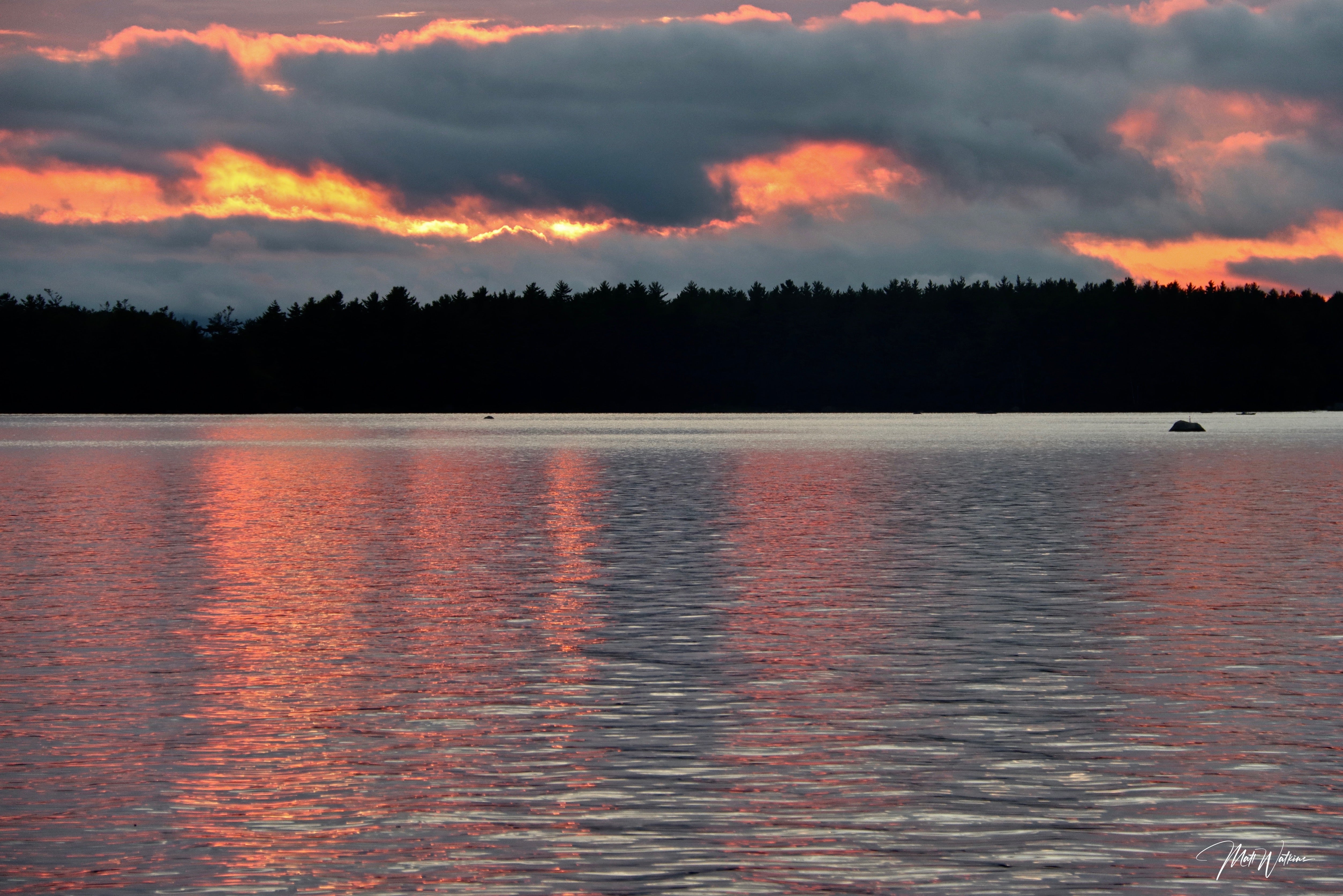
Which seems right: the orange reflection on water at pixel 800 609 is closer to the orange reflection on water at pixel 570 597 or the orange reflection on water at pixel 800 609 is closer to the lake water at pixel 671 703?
the lake water at pixel 671 703

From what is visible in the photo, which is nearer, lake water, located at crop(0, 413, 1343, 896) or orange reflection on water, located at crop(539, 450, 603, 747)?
lake water, located at crop(0, 413, 1343, 896)

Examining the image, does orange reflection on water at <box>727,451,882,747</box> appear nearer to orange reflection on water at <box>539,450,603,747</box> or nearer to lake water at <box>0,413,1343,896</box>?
lake water at <box>0,413,1343,896</box>

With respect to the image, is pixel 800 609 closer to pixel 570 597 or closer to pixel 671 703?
pixel 570 597

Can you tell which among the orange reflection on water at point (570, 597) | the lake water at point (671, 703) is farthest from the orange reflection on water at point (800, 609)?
the orange reflection on water at point (570, 597)

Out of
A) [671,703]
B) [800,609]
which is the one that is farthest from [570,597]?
[671,703]

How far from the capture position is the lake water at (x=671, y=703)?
10.9 metres

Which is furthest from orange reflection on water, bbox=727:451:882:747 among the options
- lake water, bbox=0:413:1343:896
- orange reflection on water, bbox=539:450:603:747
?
orange reflection on water, bbox=539:450:603:747

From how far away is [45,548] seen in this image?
111 ft

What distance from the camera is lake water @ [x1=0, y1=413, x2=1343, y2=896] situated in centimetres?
1094

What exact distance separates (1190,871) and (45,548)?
29.2 meters

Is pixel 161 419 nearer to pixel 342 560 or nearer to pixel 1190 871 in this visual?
pixel 342 560

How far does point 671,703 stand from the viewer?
1633cm

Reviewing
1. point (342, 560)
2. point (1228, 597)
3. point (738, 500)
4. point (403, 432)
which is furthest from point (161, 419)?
point (1228, 597)

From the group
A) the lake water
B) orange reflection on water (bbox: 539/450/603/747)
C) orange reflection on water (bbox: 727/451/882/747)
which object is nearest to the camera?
the lake water
